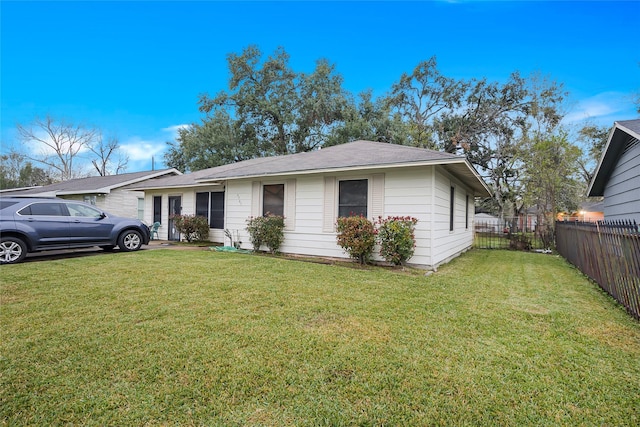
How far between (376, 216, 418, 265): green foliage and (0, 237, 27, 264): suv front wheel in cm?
807

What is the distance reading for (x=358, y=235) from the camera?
6.93 metres

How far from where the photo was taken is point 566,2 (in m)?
9.79

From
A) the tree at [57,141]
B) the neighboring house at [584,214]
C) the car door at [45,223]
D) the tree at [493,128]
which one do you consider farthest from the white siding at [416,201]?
the tree at [57,141]

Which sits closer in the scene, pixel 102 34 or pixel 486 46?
pixel 102 34

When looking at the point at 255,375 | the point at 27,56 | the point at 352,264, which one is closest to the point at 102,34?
the point at 27,56

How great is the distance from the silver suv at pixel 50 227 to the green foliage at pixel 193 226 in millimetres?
3019

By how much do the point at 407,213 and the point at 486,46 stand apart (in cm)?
1456

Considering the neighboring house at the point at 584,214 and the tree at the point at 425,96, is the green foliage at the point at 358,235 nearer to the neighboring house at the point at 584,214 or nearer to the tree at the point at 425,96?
the neighboring house at the point at 584,214

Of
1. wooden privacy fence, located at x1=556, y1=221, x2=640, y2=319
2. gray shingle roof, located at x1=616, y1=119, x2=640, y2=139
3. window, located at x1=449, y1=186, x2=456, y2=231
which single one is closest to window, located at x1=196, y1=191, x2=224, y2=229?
window, located at x1=449, y1=186, x2=456, y2=231

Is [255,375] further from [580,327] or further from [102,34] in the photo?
[102,34]

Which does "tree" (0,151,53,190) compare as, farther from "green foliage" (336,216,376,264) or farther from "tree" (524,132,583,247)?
"tree" (524,132,583,247)

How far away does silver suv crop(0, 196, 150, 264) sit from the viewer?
6.60 m

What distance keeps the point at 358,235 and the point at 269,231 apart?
2886 mm

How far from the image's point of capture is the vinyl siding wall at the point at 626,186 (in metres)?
6.10
